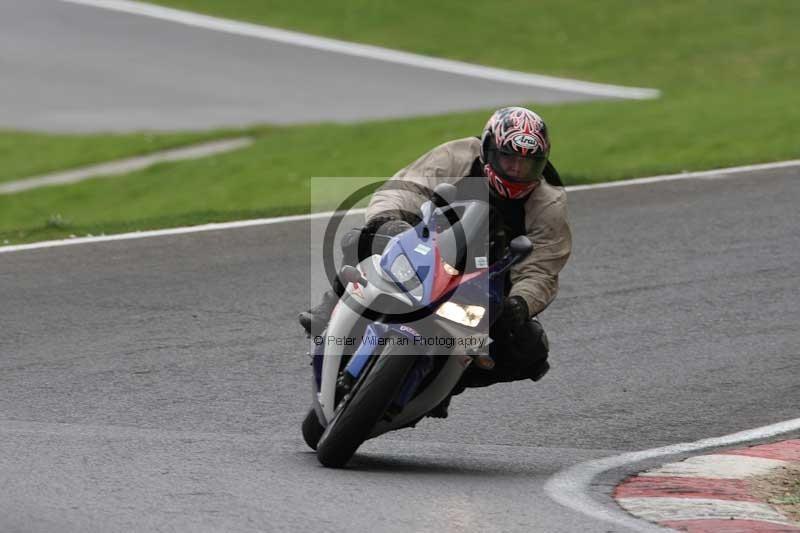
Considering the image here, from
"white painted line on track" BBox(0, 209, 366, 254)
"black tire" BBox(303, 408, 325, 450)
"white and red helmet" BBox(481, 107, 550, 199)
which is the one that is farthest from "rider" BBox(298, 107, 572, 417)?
"white painted line on track" BBox(0, 209, 366, 254)

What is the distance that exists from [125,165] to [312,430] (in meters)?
12.7

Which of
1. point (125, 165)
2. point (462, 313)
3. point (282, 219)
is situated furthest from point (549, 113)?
point (462, 313)

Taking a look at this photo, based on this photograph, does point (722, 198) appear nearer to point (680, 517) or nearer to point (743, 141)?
point (743, 141)

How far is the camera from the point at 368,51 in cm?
2595

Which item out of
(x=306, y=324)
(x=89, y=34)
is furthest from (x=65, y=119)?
(x=306, y=324)

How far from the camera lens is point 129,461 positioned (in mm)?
5957

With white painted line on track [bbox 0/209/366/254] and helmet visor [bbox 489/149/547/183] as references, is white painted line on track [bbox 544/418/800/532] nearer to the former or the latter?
helmet visor [bbox 489/149/547/183]

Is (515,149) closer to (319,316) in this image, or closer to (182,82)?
(319,316)

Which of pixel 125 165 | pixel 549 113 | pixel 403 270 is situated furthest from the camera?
pixel 549 113

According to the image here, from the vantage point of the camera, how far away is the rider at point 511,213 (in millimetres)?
6352

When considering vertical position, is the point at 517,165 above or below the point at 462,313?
above

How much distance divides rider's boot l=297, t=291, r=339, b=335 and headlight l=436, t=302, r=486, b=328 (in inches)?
24.8

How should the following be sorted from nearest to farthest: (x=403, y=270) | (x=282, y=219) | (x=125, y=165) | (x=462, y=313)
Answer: (x=403, y=270) → (x=462, y=313) → (x=282, y=219) → (x=125, y=165)

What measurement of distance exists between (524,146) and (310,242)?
559cm
